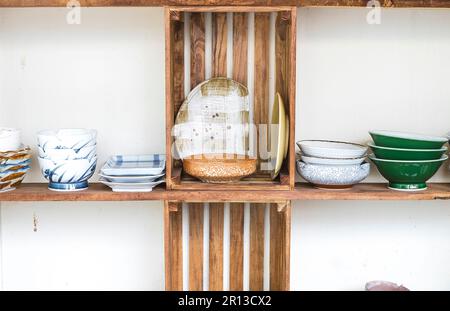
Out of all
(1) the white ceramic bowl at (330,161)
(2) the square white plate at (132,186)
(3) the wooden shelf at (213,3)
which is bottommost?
(2) the square white plate at (132,186)

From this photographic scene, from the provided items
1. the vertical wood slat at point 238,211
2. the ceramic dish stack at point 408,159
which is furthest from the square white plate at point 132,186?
the ceramic dish stack at point 408,159

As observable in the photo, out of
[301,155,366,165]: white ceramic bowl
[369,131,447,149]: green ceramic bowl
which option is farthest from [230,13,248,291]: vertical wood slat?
[369,131,447,149]: green ceramic bowl

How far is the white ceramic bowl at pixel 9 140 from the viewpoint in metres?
1.81

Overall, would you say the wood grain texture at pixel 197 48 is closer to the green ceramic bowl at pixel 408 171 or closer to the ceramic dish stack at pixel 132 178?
the ceramic dish stack at pixel 132 178

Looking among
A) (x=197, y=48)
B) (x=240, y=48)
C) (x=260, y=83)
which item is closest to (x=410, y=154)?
(x=260, y=83)

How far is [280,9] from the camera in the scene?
1.73 metres

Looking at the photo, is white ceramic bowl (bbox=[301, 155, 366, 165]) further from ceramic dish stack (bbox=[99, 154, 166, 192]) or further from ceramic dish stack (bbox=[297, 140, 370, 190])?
ceramic dish stack (bbox=[99, 154, 166, 192])

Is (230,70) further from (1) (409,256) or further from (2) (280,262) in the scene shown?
(1) (409,256)

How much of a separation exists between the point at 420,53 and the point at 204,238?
102 centimetres

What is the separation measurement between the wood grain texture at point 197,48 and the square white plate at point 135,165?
0.29m

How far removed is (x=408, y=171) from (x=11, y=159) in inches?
48.8

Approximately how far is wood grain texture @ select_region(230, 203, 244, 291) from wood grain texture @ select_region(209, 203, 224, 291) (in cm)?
4

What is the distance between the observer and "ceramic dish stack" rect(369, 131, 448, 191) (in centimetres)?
181
